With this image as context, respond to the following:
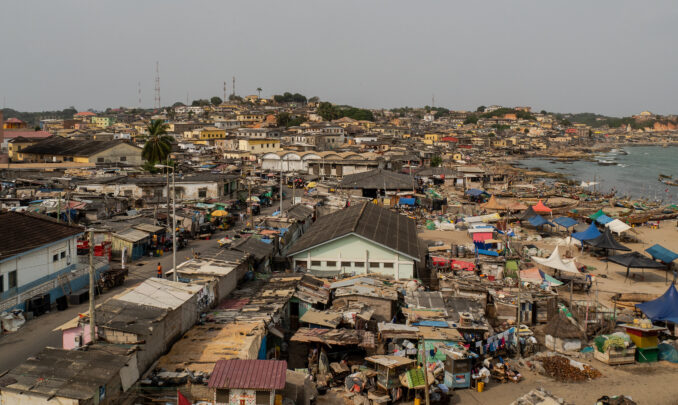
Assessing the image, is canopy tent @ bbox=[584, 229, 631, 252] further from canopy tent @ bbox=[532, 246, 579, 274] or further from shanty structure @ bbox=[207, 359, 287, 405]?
shanty structure @ bbox=[207, 359, 287, 405]

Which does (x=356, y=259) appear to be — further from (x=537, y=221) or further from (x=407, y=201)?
(x=407, y=201)

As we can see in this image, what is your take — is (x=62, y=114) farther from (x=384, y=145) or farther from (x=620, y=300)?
(x=620, y=300)

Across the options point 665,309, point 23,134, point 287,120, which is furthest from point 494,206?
point 287,120

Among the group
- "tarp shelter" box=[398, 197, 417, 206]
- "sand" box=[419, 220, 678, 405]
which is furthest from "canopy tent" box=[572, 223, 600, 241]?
"sand" box=[419, 220, 678, 405]

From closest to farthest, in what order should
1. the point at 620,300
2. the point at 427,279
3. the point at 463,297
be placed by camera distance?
the point at 463,297 → the point at 620,300 → the point at 427,279

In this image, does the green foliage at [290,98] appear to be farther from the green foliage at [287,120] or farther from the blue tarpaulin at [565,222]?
the blue tarpaulin at [565,222]

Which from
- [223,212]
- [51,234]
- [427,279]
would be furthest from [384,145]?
[51,234]

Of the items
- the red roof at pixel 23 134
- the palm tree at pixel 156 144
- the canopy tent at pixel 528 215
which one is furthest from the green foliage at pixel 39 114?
the canopy tent at pixel 528 215
